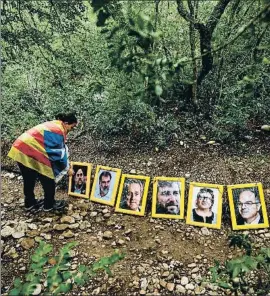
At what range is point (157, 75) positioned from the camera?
2.12 m

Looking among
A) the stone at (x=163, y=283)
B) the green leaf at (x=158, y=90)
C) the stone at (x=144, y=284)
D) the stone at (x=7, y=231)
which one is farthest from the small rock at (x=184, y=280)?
the green leaf at (x=158, y=90)

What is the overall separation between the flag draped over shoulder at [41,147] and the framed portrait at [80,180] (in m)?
0.52

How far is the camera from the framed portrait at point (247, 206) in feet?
11.7

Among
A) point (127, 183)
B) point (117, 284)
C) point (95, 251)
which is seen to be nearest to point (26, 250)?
point (95, 251)

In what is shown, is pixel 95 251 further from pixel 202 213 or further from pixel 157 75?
pixel 157 75

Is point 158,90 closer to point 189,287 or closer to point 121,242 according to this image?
point 189,287

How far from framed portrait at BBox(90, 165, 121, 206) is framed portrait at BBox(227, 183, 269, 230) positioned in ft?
3.75

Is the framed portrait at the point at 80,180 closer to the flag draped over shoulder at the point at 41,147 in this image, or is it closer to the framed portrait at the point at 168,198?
the flag draped over shoulder at the point at 41,147

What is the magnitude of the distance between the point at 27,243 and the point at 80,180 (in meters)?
0.91

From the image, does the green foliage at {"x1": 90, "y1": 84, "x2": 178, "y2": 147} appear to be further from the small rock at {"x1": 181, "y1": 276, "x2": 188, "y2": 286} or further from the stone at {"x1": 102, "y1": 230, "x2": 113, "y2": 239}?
the small rock at {"x1": 181, "y1": 276, "x2": 188, "y2": 286}

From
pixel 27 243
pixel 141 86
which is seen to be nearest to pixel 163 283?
pixel 27 243

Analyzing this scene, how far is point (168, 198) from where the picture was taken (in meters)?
3.79

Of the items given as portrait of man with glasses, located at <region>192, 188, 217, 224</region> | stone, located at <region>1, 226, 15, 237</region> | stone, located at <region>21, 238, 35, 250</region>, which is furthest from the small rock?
stone, located at <region>1, 226, 15, 237</region>

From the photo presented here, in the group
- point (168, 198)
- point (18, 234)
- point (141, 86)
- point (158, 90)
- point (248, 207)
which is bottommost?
point (18, 234)
